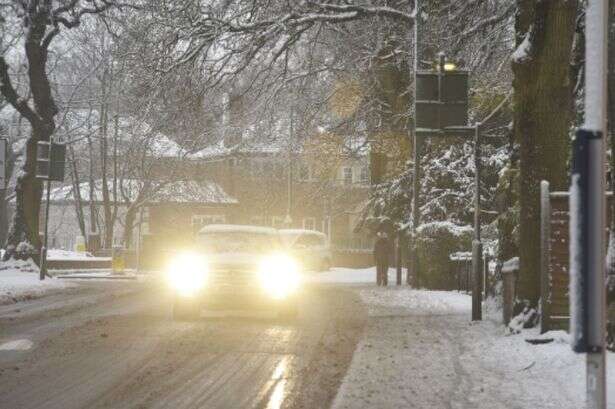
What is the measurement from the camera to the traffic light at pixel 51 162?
1094 inches

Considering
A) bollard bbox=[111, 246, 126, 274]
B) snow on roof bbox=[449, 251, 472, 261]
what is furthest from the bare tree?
snow on roof bbox=[449, 251, 472, 261]

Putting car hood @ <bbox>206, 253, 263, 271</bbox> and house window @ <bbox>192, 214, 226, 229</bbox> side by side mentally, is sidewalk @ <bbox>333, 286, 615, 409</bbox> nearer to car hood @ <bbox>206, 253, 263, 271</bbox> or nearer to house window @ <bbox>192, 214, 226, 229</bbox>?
car hood @ <bbox>206, 253, 263, 271</bbox>

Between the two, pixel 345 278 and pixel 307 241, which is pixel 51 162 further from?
pixel 307 241

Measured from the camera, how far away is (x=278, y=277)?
16172 mm

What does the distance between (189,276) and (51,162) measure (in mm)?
13317

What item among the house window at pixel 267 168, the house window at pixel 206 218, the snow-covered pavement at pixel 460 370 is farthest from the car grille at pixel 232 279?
the house window at pixel 206 218

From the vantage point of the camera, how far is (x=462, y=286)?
2547 cm

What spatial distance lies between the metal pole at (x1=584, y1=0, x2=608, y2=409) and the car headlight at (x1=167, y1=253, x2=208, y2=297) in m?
12.2

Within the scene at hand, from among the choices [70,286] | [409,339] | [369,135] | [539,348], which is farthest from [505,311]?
[369,135]

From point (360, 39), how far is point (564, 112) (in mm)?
16052

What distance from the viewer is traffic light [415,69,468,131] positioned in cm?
1730

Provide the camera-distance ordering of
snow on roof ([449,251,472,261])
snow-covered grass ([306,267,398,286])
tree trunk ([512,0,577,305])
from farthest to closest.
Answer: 1. snow-covered grass ([306,267,398,286])
2. snow on roof ([449,251,472,261])
3. tree trunk ([512,0,577,305])

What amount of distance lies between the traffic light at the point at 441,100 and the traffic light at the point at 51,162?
1380 cm

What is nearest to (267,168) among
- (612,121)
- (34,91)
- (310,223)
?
(310,223)
